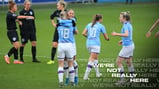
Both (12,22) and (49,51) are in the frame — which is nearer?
(12,22)

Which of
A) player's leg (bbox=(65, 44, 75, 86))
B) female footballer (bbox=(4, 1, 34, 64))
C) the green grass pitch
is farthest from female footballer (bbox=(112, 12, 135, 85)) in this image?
female footballer (bbox=(4, 1, 34, 64))

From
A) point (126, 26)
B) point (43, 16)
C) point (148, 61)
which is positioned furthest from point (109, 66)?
point (43, 16)

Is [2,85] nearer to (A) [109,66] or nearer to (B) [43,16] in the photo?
(A) [109,66]

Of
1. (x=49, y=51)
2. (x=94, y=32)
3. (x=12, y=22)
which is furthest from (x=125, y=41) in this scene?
(x=49, y=51)

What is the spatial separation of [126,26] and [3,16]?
2384cm

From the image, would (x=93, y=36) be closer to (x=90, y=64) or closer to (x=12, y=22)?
(x=90, y=64)

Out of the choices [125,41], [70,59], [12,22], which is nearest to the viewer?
[70,59]

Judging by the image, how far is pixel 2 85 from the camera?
16359 mm

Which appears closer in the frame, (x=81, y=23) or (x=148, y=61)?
(x=148, y=61)

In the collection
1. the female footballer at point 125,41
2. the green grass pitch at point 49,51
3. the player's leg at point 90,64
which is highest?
the female footballer at point 125,41

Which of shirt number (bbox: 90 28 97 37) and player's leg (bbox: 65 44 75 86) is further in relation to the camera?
shirt number (bbox: 90 28 97 37)

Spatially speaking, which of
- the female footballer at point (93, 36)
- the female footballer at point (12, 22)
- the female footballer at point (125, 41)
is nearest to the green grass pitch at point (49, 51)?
the female footballer at point (93, 36)

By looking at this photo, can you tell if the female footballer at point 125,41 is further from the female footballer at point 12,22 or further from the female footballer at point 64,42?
the female footballer at point 12,22

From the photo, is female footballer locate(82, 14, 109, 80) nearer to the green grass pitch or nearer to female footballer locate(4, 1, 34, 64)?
the green grass pitch
